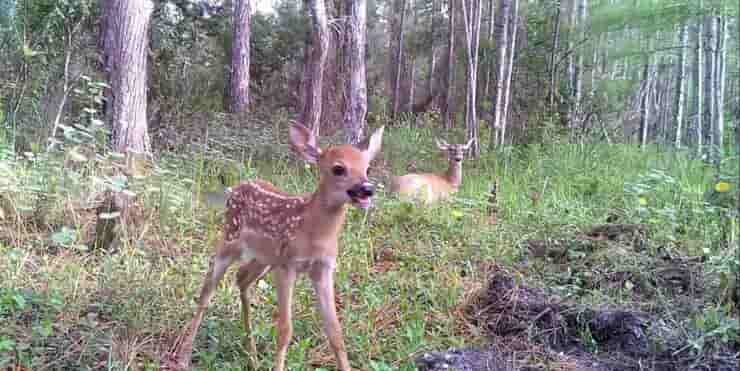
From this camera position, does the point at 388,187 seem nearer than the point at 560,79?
Yes

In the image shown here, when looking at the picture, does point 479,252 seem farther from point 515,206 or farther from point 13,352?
point 13,352

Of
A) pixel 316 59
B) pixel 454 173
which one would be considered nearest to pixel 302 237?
→ pixel 454 173

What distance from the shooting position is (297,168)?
23.0 feet

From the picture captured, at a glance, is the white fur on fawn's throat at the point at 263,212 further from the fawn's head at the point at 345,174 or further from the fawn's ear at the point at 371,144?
the fawn's ear at the point at 371,144

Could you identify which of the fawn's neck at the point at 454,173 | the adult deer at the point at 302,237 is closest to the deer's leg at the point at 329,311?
the adult deer at the point at 302,237

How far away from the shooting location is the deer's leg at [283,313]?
2615 millimetres

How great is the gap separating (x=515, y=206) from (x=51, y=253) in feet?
12.0

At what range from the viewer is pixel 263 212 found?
9.61ft

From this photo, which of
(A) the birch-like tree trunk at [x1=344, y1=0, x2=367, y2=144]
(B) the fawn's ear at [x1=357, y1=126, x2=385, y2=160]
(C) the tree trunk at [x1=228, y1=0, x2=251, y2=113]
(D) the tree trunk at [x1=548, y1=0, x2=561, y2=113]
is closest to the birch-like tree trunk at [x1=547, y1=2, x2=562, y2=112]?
(D) the tree trunk at [x1=548, y1=0, x2=561, y2=113]

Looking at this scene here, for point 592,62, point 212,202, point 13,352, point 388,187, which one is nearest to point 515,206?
point 388,187

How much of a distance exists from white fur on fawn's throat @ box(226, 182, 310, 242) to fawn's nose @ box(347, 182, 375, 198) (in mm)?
335

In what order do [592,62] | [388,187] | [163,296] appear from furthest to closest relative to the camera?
[592,62], [388,187], [163,296]

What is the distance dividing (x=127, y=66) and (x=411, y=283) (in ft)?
13.3

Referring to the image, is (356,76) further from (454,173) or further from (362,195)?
(362,195)
